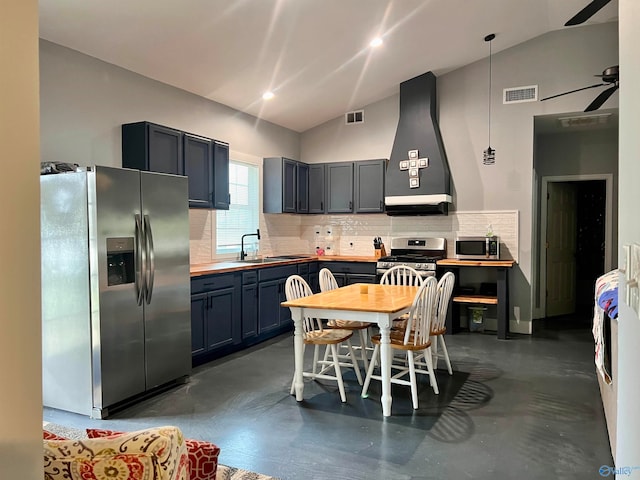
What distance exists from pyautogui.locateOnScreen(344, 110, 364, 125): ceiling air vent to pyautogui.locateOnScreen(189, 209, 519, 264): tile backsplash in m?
1.39

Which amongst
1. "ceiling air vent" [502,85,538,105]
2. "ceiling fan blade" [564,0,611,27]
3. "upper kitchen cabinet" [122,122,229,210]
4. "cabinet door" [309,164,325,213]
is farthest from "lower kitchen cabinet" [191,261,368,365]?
"ceiling fan blade" [564,0,611,27]

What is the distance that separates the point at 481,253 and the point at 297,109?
308 cm

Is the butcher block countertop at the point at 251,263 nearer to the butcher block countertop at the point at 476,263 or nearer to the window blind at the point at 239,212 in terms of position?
the window blind at the point at 239,212

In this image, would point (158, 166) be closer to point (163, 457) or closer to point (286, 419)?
point (286, 419)

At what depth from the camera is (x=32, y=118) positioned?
2.82 feet

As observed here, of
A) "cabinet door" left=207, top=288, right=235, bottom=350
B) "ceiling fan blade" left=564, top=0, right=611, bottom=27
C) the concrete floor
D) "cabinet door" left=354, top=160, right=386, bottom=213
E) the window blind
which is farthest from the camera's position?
"cabinet door" left=354, top=160, right=386, bottom=213

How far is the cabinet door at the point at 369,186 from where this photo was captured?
6.63 meters

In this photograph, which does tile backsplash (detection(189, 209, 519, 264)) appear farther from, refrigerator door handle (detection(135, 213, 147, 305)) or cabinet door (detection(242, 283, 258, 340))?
refrigerator door handle (detection(135, 213, 147, 305))

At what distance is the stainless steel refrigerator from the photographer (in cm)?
333

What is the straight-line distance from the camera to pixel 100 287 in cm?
333

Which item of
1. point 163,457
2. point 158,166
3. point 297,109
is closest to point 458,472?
point 163,457

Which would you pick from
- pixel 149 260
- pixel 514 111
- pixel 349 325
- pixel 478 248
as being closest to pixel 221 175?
pixel 149 260

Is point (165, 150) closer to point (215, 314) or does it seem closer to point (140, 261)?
point (140, 261)

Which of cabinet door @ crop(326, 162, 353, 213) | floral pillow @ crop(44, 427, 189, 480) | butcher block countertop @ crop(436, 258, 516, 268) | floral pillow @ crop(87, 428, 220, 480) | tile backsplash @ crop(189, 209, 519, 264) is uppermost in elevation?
cabinet door @ crop(326, 162, 353, 213)
